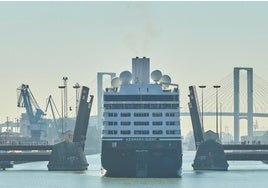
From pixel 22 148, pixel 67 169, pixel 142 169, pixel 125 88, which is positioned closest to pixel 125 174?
pixel 142 169

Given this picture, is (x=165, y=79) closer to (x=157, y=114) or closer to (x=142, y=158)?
(x=157, y=114)

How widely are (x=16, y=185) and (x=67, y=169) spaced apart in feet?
131

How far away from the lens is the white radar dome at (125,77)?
14862 centimetres

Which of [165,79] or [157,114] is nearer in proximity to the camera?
[157,114]

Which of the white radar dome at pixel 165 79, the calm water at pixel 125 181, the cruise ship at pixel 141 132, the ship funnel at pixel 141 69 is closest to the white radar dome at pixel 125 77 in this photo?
the ship funnel at pixel 141 69

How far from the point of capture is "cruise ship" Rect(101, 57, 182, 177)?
449 ft

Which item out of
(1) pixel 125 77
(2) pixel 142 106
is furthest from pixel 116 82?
(2) pixel 142 106

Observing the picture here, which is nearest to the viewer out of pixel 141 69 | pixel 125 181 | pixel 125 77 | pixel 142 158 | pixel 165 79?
pixel 125 181

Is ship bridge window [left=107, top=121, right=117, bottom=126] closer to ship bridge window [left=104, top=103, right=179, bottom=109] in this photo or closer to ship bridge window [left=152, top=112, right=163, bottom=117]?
ship bridge window [left=104, top=103, right=179, bottom=109]

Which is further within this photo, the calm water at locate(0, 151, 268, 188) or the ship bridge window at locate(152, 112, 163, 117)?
the ship bridge window at locate(152, 112, 163, 117)

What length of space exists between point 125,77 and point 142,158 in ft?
52.9

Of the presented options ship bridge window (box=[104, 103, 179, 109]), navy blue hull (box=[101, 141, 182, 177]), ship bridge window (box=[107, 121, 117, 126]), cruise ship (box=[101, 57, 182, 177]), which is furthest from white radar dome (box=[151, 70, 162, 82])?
navy blue hull (box=[101, 141, 182, 177])

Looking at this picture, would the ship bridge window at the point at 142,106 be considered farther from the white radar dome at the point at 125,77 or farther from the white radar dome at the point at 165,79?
the white radar dome at the point at 165,79

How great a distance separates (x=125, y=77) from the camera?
14900 centimetres
